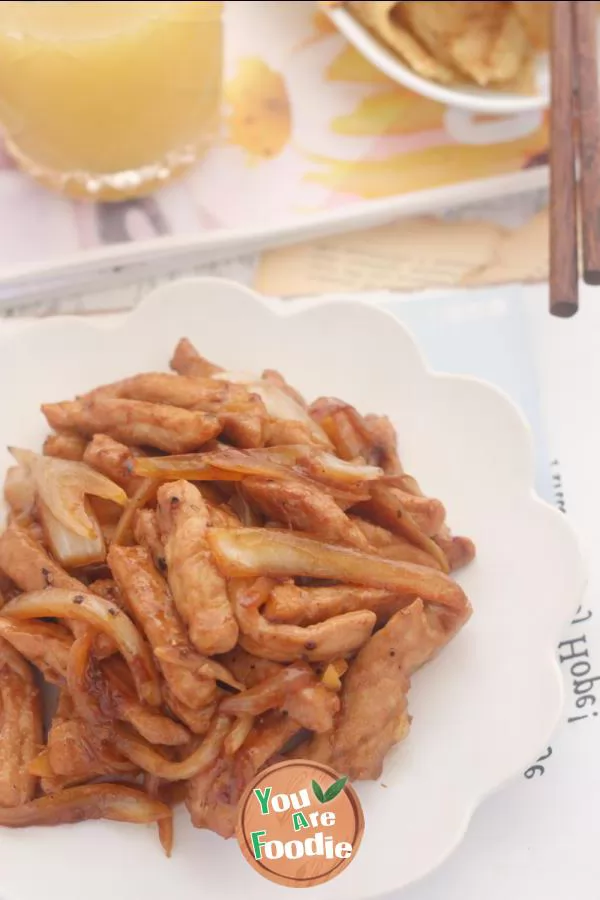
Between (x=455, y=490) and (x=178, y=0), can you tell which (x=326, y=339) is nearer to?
(x=455, y=490)

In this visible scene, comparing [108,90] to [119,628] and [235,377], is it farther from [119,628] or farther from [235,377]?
[119,628]

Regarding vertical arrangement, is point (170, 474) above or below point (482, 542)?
above

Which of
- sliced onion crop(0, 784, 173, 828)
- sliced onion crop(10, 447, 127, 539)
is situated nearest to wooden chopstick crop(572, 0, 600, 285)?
sliced onion crop(10, 447, 127, 539)

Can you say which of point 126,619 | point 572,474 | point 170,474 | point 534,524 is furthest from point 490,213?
point 126,619

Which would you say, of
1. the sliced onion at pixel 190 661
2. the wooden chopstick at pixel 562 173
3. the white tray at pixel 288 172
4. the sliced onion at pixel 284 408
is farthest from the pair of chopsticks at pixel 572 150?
the sliced onion at pixel 190 661

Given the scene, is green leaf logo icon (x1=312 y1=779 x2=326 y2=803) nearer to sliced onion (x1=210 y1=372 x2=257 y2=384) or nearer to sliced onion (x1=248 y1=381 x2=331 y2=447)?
sliced onion (x1=248 y1=381 x2=331 y2=447)

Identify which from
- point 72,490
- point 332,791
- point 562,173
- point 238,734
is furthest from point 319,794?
point 562,173

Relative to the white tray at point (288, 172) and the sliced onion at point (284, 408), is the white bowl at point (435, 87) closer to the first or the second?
the white tray at point (288, 172)
